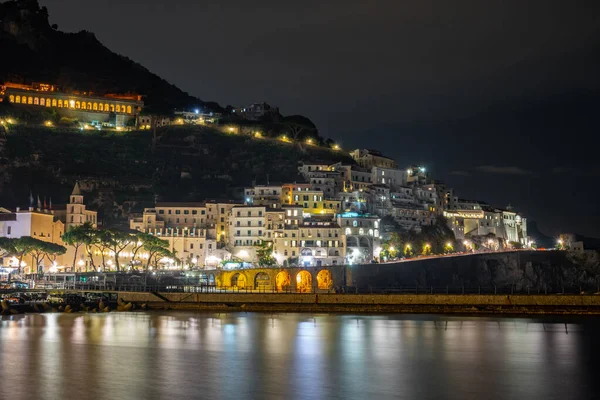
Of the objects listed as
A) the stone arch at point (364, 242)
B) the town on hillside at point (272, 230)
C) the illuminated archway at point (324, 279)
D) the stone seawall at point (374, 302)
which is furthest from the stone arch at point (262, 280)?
the stone arch at point (364, 242)

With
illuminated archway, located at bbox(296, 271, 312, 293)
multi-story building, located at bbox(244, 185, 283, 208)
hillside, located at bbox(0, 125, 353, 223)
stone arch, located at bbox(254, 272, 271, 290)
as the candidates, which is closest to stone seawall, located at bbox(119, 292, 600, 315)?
stone arch, located at bbox(254, 272, 271, 290)

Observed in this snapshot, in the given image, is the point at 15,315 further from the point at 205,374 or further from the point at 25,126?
the point at 25,126

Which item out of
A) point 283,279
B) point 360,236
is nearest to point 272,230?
point 360,236

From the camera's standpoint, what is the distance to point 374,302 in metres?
64.2

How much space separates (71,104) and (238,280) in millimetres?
82828

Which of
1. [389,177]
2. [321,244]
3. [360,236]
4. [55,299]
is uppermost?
[389,177]

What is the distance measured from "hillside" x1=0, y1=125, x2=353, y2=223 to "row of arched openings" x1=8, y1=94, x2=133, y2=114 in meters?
11.1

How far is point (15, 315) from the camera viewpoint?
208 feet

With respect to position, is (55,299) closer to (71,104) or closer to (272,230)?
(272,230)

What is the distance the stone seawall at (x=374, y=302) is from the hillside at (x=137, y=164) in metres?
47.8

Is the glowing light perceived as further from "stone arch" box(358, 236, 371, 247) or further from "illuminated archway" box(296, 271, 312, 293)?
"illuminated archway" box(296, 271, 312, 293)

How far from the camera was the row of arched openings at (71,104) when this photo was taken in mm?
148375

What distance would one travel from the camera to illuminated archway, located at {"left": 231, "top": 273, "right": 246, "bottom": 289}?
84.9m

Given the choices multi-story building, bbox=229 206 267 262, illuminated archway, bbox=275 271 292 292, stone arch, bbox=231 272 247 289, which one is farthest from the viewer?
multi-story building, bbox=229 206 267 262
